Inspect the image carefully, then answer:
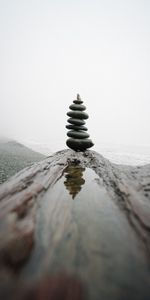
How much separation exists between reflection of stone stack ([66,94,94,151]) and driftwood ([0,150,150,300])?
8.14 feet

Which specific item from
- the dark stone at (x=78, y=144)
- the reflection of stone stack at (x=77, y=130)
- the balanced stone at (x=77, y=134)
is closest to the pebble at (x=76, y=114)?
the reflection of stone stack at (x=77, y=130)

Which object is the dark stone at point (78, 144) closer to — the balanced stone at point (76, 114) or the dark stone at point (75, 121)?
the dark stone at point (75, 121)

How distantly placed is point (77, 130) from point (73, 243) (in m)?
3.59

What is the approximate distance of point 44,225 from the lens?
122 centimetres

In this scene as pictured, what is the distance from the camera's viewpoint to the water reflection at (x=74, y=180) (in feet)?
6.47

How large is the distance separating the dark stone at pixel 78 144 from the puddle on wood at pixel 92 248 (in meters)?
2.69

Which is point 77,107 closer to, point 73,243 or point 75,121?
point 75,121

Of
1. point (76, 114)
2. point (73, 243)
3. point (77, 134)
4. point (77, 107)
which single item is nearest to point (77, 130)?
point (77, 134)

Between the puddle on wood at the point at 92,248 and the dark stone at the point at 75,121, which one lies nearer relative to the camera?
the puddle on wood at the point at 92,248

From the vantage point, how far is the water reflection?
1971 mm

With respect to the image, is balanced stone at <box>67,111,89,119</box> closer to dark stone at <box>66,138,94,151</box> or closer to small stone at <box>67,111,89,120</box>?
small stone at <box>67,111,89,120</box>

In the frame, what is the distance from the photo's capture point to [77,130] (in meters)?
4.55

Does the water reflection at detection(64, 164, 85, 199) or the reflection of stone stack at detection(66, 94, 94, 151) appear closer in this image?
the water reflection at detection(64, 164, 85, 199)

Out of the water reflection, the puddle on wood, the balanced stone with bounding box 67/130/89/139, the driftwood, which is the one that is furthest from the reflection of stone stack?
the puddle on wood
